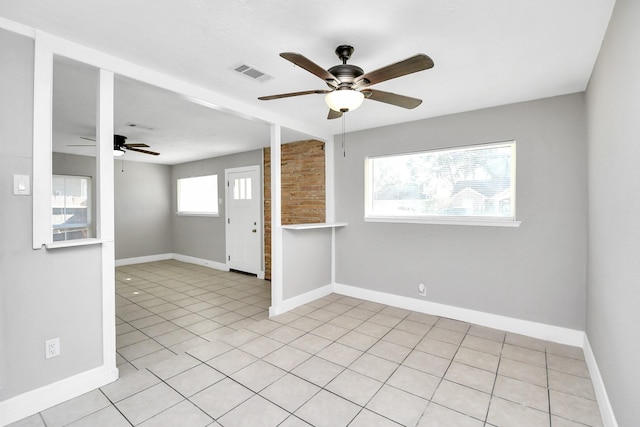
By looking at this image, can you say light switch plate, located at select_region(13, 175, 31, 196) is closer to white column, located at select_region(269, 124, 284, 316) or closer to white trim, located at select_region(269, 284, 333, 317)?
white column, located at select_region(269, 124, 284, 316)

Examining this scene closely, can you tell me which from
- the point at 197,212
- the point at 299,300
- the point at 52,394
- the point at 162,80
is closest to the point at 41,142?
the point at 162,80

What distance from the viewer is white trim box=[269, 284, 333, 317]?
3688 mm

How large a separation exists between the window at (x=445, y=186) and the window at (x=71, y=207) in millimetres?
5691

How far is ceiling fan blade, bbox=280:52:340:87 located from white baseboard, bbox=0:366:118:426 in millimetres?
2521

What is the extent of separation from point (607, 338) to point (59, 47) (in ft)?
13.3

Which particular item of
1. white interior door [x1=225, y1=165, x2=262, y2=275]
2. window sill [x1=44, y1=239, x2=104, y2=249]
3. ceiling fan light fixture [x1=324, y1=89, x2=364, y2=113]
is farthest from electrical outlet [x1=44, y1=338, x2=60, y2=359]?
white interior door [x1=225, y1=165, x2=262, y2=275]

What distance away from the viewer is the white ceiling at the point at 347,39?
1.70 meters

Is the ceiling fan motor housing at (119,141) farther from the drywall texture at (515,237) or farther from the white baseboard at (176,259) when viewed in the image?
the drywall texture at (515,237)

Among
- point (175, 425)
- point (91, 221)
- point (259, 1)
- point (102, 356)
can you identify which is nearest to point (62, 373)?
point (102, 356)

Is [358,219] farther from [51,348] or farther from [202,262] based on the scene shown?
[202,262]

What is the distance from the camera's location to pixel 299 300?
13.1ft

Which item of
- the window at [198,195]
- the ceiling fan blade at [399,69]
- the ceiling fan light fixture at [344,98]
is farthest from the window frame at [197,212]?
the ceiling fan blade at [399,69]

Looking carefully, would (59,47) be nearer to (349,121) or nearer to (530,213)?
(349,121)

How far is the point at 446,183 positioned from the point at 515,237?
0.93 metres
